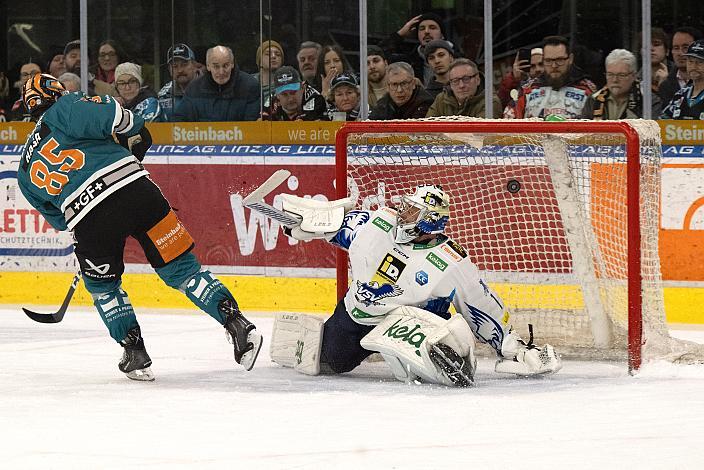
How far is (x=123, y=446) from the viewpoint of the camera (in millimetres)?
4207

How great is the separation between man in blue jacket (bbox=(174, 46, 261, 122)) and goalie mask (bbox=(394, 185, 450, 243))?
2.77 meters

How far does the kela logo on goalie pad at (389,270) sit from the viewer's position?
5234mm

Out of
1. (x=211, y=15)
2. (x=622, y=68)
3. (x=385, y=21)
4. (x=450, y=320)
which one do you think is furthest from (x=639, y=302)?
(x=211, y=15)

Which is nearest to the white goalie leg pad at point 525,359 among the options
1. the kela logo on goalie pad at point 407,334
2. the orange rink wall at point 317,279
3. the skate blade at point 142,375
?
the kela logo on goalie pad at point 407,334

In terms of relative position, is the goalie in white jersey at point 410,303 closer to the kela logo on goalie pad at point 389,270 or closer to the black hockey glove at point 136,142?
the kela logo on goalie pad at point 389,270

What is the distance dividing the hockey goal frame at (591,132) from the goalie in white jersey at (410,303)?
319 millimetres

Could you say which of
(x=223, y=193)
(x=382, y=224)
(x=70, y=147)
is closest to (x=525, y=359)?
(x=382, y=224)

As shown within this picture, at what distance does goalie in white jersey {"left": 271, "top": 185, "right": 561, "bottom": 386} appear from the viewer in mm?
5082

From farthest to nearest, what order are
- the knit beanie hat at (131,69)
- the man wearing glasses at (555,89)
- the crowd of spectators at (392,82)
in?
the knit beanie hat at (131,69) → the man wearing glasses at (555,89) → the crowd of spectators at (392,82)

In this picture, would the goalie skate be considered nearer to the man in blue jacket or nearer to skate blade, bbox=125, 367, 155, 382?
skate blade, bbox=125, 367, 155, 382

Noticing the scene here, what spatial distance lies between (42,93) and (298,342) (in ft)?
4.41

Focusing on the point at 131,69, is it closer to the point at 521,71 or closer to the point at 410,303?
the point at 521,71

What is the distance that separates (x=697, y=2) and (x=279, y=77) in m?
2.24

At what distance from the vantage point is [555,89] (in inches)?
287
